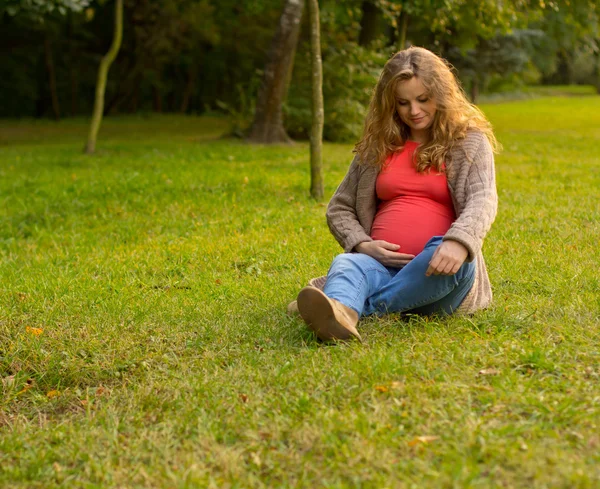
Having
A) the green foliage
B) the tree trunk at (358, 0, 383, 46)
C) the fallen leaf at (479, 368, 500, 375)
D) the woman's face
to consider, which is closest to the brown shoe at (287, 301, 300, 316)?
the woman's face

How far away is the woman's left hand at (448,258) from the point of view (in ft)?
12.6

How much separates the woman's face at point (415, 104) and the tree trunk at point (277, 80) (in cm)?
1077

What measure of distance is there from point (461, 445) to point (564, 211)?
5.38 meters

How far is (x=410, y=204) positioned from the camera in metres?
4.40

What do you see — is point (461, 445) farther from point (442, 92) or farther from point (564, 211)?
point (564, 211)

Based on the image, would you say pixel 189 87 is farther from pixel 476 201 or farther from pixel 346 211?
pixel 476 201

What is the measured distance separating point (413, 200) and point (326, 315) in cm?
93

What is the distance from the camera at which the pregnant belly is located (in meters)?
4.33

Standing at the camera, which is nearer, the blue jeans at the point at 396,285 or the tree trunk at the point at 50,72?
the blue jeans at the point at 396,285

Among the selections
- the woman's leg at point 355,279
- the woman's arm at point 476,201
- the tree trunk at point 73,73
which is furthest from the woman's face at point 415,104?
the tree trunk at point 73,73

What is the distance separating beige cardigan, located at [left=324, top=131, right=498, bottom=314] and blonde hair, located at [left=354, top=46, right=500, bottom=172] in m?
0.07

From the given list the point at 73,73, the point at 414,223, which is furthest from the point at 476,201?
the point at 73,73

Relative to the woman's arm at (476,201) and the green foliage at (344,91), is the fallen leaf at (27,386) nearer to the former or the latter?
the woman's arm at (476,201)

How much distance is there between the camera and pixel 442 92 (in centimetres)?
423
